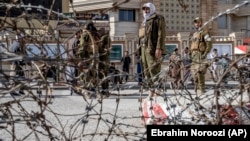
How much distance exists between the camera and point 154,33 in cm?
790

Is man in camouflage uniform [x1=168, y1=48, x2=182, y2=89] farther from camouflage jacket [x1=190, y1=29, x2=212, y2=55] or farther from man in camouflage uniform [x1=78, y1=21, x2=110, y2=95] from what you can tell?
camouflage jacket [x1=190, y1=29, x2=212, y2=55]

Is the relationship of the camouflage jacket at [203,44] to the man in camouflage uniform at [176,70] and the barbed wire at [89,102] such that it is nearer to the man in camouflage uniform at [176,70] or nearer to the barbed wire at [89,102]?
the man in camouflage uniform at [176,70]

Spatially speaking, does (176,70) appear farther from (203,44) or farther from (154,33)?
(203,44)

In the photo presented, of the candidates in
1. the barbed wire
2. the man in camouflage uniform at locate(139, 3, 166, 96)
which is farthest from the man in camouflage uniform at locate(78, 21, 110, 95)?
the man in camouflage uniform at locate(139, 3, 166, 96)

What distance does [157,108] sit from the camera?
4.57m

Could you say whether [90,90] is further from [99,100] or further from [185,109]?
[185,109]

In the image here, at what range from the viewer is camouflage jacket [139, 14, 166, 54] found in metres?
7.78

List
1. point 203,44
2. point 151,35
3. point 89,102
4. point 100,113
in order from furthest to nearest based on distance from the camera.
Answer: point 203,44 → point 151,35 → point 89,102 → point 100,113

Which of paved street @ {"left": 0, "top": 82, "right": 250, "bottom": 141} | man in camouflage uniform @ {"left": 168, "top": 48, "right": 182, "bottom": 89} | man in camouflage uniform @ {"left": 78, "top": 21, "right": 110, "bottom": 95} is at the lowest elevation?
paved street @ {"left": 0, "top": 82, "right": 250, "bottom": 141}

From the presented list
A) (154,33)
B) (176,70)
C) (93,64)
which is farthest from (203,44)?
(93,64)

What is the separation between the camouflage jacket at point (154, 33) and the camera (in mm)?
7777

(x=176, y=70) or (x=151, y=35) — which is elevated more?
(x=151, y=35)

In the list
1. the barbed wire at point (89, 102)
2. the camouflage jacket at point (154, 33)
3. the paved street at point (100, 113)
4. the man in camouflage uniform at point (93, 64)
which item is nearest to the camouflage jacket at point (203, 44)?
the camouflage jacket at point (154, 33)

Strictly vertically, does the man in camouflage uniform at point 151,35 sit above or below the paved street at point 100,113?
above
